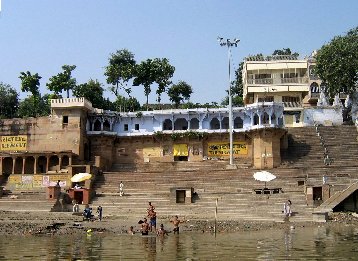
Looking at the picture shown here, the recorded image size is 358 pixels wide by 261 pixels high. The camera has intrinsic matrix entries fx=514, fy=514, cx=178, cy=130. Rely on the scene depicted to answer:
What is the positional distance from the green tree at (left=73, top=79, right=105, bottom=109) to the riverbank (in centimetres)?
2529

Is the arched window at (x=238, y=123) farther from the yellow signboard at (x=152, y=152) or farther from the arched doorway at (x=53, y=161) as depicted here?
the arched doorway at (x=53, y=161)

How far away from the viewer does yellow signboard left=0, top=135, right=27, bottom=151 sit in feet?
138

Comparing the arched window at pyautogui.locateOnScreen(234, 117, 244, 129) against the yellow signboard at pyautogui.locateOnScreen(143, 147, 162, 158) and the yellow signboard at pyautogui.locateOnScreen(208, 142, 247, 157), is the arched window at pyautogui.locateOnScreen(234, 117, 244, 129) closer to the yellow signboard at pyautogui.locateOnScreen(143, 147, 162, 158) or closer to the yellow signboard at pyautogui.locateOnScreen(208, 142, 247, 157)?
the yellow signboard at pyautogui.locateOnScreen(208, 142, 247, 157)

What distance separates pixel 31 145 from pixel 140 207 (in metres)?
15.5

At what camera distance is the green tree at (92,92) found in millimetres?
53000

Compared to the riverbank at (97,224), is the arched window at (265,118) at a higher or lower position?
higher

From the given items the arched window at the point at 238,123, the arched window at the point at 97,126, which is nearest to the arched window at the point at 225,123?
the arched window at the point at 238,123

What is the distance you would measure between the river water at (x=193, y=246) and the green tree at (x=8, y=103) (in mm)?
40887

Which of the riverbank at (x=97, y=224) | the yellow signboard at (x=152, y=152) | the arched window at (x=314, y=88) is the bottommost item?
the riverbank at (x=97, y=224)

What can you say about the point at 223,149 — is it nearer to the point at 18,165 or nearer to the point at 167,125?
the point at 167,125

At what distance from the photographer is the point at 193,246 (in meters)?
16.6

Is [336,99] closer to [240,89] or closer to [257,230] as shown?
[240,89]

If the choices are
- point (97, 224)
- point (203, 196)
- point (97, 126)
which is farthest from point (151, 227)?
point (97, 126)

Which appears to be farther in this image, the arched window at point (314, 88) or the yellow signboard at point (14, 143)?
the arched window at point (314, 88)
